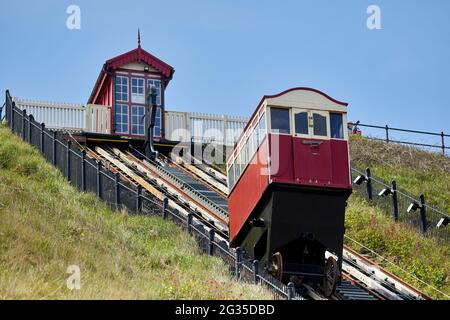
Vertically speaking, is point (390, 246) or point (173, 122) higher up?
point (173, 122)

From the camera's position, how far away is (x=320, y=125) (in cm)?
3103

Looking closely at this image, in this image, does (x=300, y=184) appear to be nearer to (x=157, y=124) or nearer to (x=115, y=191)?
(x=115, y=191)

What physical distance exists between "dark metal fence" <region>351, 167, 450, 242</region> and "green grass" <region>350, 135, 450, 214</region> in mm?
2729

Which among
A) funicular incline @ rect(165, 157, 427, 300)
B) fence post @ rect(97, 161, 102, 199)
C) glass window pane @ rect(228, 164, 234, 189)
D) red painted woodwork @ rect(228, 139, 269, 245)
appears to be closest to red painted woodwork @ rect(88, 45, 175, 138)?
fence post @ rect(97, 161, 102, 199)

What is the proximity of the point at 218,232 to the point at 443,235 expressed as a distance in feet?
24.1

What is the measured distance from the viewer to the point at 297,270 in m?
31.1

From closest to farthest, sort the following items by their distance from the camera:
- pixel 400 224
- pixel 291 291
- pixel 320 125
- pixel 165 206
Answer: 1. pixel 291 291
2. pixel 320 125
3. pixel 165 206
4. pixel 400 224

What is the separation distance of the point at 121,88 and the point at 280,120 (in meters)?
19.9

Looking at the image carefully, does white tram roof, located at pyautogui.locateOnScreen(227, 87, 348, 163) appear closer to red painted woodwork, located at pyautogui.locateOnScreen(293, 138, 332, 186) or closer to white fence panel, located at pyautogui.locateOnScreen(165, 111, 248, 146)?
red painted woodwork, located at pyautogui.locateOnScreen(293, 138, 332, 186)

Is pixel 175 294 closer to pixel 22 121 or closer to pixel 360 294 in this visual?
pixel 360 294

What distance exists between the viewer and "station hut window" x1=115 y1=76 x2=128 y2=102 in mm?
49719

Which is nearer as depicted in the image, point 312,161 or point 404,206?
point 312,161

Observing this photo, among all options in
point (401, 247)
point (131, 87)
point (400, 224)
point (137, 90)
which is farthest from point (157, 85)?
point (401, 247)
